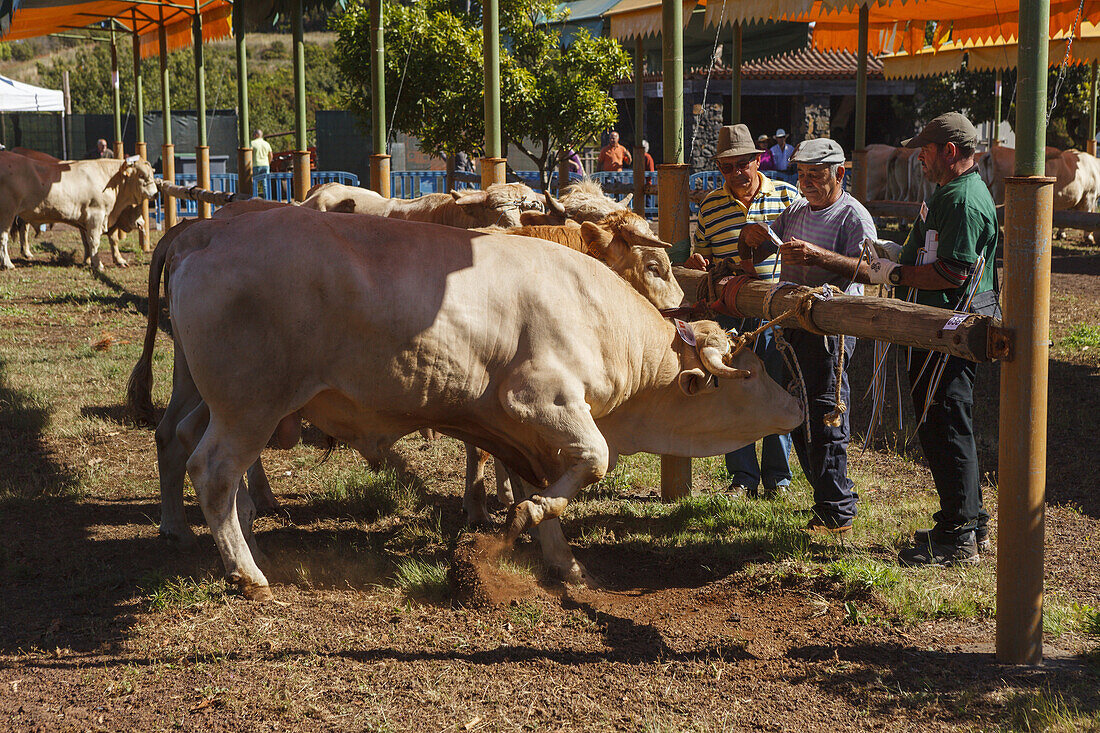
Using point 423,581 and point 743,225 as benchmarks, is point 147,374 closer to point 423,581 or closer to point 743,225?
point 423,581

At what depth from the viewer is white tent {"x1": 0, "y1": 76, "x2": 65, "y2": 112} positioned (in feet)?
76.9

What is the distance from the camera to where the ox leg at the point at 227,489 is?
4.21 metres

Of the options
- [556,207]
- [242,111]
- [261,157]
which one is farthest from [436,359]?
[261,157]

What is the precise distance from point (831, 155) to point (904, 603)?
6.99 ft

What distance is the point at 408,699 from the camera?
350 centimetres

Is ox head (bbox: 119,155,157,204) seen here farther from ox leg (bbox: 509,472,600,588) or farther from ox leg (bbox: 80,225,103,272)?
ox leg (bbox: 509,472,600,588)

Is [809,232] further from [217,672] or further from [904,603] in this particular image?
[217,672]

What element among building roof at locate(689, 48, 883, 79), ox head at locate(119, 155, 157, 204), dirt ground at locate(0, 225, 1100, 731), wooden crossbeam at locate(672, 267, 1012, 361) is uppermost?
building roof at locate(689, 48, 883, 79)

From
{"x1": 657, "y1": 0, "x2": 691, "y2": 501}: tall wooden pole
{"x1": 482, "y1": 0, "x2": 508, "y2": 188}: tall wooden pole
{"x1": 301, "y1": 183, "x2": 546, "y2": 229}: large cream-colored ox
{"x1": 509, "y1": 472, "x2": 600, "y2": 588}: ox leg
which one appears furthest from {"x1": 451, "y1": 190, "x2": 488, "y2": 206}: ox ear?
{"x1": 509, "y1": 472, "x2": 600, "y2": 588}: ox leg

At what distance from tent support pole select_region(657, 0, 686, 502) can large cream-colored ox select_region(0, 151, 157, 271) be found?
12036 millimetres

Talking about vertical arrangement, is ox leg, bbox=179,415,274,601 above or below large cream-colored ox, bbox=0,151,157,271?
below

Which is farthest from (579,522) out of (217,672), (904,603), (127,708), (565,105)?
(565,105)

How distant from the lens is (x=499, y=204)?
22.1 ft

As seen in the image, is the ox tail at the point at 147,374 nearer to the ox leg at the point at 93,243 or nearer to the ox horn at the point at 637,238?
the ox horn at the point at 637,238
